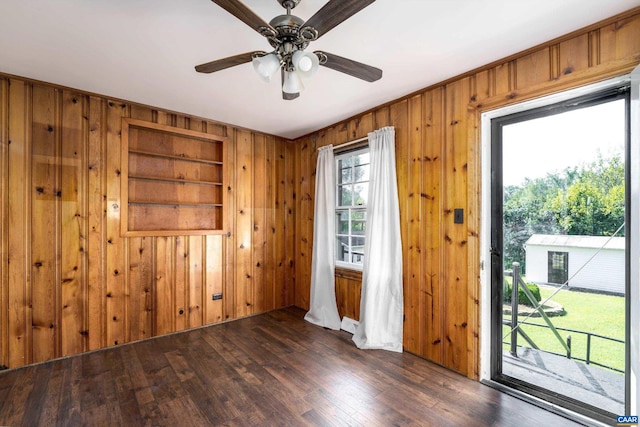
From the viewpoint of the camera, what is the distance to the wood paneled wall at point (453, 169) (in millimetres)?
1912

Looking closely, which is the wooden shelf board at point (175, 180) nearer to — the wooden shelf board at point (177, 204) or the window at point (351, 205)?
the wooden shelf board at point (177, 204)

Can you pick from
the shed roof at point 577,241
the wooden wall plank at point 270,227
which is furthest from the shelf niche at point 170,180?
the shed roof at point 577,241

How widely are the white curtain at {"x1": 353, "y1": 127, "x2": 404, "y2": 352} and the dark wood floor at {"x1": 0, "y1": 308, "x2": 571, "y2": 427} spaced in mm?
212

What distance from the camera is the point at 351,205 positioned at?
143 inches

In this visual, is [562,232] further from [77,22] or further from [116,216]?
[116,216]

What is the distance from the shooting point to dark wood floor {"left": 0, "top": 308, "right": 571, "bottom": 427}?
1913mm

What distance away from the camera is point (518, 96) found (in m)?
2.12

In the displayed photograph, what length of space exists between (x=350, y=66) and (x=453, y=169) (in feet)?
4.42

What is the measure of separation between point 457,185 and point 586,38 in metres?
1.21

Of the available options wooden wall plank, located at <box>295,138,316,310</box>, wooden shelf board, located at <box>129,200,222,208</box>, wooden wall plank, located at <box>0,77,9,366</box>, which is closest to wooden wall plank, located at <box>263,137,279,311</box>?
wooden wall plank, located at <box>295,138,316,310</box>

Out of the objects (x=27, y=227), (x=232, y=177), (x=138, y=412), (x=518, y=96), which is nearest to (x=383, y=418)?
(x=138, y=412)

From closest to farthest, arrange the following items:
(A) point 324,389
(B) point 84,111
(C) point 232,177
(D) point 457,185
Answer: (A) point 324,389 < (D) point 457,185 < (B) point 84,111 < (C) point 232,177

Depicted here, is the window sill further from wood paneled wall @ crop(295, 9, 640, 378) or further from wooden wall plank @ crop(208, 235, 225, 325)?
wooden wall plank @ crop(208, 235, 225, 325)

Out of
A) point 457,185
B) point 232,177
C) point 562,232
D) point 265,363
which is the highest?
point 232,177
